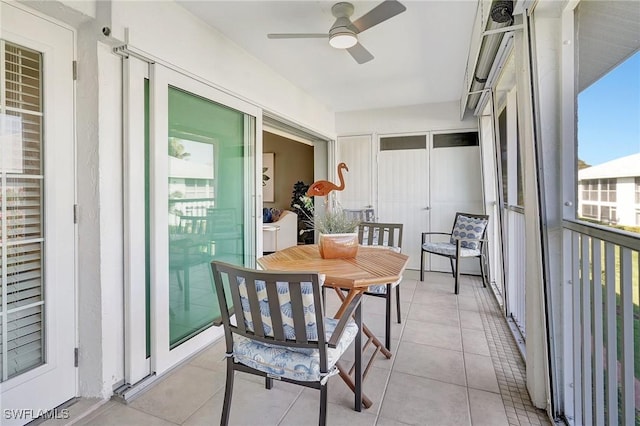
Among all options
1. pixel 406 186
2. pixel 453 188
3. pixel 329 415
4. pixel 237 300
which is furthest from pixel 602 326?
pixel 406 186

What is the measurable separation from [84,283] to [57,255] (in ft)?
0.70

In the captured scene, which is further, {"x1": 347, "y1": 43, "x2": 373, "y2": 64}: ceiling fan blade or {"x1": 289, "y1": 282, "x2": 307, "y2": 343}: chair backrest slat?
{"x1": 347, "y1": 43, "x2": 373, "y2": 64}: ceiling fan blade

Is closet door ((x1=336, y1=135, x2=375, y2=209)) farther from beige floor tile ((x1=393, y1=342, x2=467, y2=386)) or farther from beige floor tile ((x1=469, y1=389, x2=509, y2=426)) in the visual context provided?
beige floor tile ((x1=469, y1=389, x2=509, y2=426))

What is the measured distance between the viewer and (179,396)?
1.94m

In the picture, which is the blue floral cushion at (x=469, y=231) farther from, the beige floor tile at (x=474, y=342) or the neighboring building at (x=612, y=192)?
the neighboring building at (x=612, y=192)

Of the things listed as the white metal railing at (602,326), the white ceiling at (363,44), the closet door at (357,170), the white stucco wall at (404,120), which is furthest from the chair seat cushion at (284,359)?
the white stucco wall at (404,120)

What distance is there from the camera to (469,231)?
13.8 feet

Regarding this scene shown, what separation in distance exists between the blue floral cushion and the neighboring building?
2.55 metres

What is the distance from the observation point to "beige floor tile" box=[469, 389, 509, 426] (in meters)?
1.71

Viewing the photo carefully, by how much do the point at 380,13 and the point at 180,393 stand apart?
8.80ft

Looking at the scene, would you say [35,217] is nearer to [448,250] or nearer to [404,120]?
[448,250]

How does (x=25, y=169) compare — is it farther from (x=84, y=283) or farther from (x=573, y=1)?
(x=573, y=1)

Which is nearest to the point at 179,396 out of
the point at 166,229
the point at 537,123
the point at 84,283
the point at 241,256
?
the point at 84,283

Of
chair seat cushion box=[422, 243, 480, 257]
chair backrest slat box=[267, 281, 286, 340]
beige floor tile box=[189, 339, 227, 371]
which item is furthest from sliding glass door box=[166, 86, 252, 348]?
chair seat cushion box=[422, 243, 480, 257]
